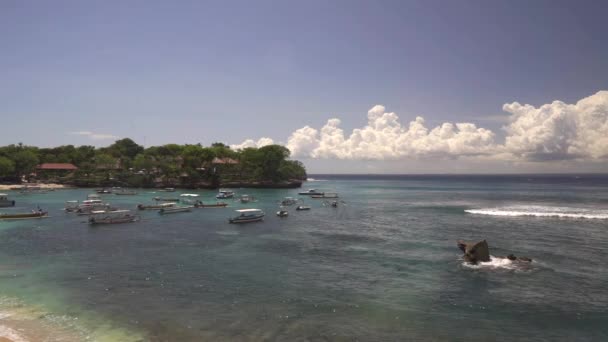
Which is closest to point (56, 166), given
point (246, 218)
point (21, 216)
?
point (21, 216)

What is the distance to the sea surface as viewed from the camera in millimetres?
→ 23406

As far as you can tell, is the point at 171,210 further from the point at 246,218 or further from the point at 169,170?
the point at 169,170

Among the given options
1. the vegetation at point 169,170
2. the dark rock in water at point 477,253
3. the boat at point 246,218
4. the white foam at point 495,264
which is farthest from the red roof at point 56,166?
the white foam at point 495,264

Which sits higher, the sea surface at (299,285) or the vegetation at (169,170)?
the vegetation at (169,170)

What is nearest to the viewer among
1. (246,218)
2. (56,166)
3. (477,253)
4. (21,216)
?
(477,253)

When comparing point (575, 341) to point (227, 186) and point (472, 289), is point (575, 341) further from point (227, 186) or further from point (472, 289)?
point (227, 186)

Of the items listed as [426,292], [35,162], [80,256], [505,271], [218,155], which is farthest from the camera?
[218,155]

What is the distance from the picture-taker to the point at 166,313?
83.2 ft

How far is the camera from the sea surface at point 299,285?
2341 cm

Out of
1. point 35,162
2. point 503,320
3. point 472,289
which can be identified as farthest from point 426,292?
point 35,162

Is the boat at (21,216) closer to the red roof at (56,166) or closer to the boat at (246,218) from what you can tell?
the boat at (246,218)

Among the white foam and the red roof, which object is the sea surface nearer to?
the white foam

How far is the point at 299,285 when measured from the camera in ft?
105

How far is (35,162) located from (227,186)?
84299mm
